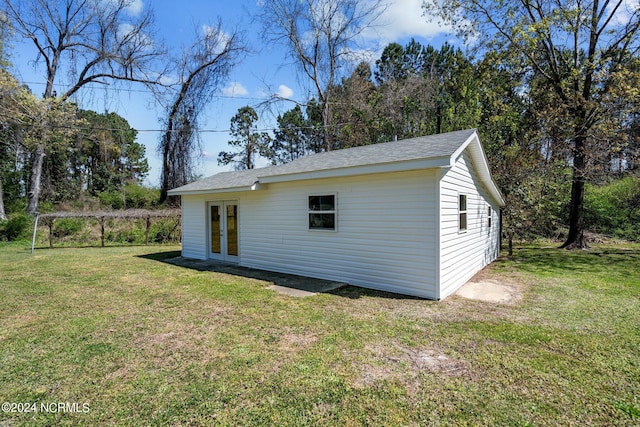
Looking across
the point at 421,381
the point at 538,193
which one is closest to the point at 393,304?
the point at 421,381

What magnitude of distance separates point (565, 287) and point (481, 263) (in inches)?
88.7

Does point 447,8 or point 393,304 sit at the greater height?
point 447,8

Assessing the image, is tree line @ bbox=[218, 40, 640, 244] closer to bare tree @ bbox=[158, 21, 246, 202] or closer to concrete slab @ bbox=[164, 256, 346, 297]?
bare tree @ bbox=[158, 21, 246, 202]

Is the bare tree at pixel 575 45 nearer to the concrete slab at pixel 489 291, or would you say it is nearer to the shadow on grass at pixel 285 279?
the concrete slab at pixel 489 291

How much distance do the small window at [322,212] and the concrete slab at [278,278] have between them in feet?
4.01

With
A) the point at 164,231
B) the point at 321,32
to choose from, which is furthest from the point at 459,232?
the point at 321,32

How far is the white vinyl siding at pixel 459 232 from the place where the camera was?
18.4 feet

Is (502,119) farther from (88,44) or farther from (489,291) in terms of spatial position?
(88,44)

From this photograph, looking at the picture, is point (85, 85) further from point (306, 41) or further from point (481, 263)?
point (481, 263)

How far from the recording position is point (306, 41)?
18.1 m

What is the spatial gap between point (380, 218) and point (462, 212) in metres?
2.04

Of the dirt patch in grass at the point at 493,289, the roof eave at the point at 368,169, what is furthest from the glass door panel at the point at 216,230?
the dirt patch in grass at the point at 493,289

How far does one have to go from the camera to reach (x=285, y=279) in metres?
7.25

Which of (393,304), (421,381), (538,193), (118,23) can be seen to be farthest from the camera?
(118,23)
